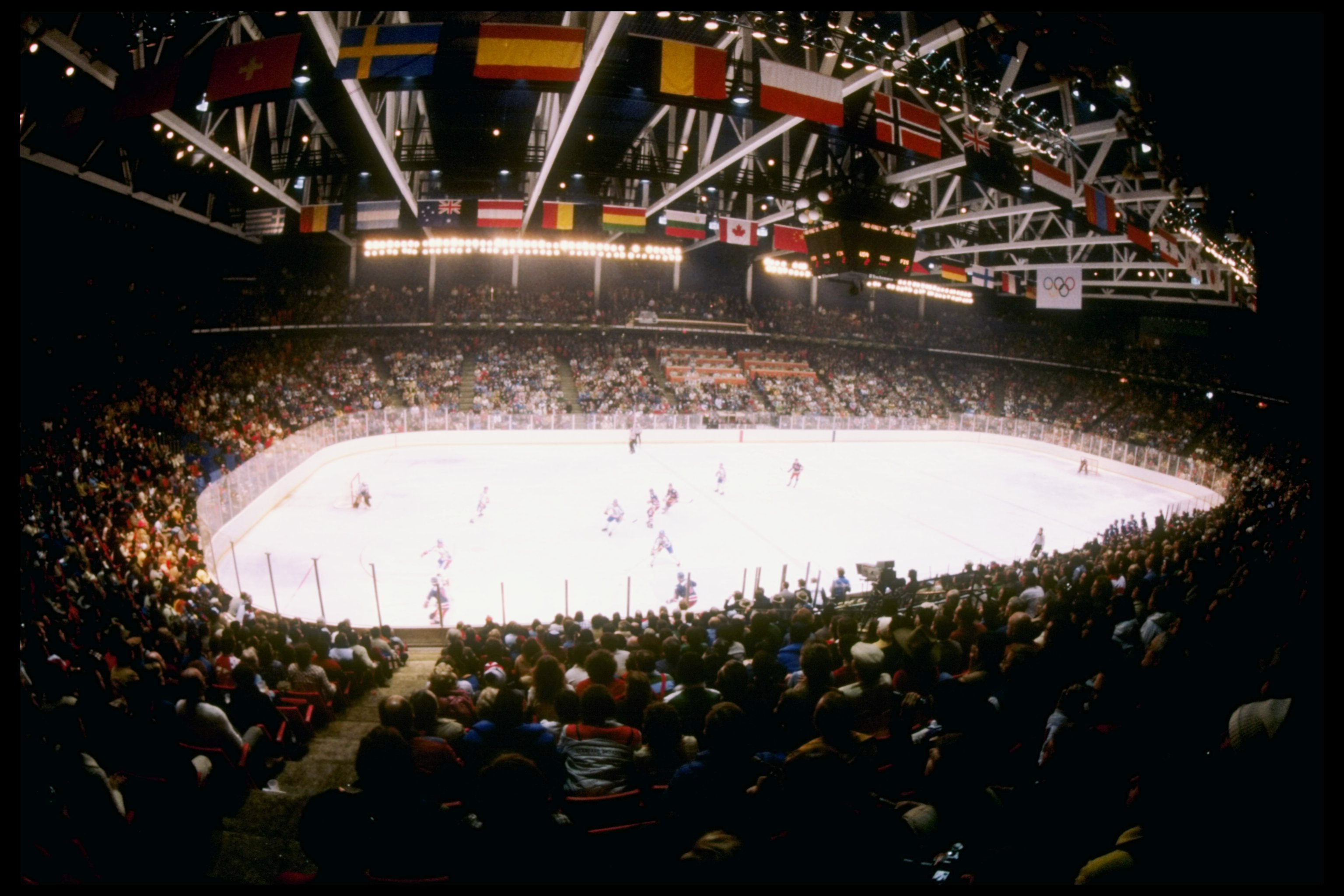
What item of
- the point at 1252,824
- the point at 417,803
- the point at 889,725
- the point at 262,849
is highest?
the point at 1252,824

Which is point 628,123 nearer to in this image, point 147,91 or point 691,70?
point 691,70

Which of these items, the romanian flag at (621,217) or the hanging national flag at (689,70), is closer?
the hanging national flag at (689,70)

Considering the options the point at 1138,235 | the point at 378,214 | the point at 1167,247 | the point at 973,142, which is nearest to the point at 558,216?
the point at 378,214

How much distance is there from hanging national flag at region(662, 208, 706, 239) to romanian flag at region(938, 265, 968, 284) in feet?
46.1

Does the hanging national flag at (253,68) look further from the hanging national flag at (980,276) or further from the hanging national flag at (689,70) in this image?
the hanging national flag at (980,276)

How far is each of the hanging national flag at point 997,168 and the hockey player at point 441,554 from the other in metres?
13.9

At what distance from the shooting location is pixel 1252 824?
224 centimetres

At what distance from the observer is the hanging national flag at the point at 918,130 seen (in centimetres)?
1174

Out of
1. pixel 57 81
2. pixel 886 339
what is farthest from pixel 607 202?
pixel 886 339

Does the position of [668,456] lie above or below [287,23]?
below

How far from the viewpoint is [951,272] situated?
3141cm

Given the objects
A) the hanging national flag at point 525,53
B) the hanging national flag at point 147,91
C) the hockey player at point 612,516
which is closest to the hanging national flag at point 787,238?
the hockey player at point 612,516

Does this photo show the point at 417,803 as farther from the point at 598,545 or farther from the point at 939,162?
the point at 939,162

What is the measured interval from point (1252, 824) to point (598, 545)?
48.9 feet
